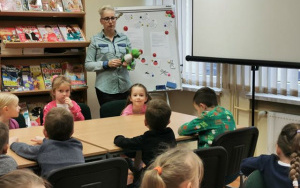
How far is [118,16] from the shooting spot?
538 centimetres

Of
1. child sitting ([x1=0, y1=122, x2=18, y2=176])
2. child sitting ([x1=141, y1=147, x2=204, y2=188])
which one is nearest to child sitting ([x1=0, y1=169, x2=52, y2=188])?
child sitting ([x1=141, y1=147, x2=204, y2=188])

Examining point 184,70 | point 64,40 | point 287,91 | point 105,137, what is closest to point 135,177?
point 105,137

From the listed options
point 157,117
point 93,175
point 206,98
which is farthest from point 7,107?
point 206,98

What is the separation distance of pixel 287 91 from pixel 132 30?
6.67ft

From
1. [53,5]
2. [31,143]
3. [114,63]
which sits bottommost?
[31,143]

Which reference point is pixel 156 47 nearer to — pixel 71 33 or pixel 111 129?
pixel 71 33

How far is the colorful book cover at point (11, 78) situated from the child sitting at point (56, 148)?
2.29 meters

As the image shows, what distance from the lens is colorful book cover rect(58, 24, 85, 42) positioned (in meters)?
5.22

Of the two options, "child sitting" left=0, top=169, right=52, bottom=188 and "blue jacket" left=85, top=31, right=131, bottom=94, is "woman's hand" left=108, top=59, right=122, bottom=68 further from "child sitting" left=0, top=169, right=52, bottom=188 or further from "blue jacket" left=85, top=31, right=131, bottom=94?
"child sitting" left=0, top=169, right=52, bottom=188

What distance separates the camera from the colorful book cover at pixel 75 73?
5302 mm

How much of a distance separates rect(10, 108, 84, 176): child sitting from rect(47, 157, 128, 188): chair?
250 millimetres

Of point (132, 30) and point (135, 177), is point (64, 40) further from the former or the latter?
point (135, 177)

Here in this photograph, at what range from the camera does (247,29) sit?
4.68m

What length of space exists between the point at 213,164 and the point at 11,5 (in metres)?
3.23
